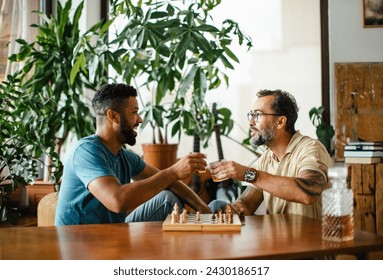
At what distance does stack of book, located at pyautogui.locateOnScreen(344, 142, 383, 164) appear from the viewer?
3.21 metres

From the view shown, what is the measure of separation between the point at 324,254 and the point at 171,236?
425mm

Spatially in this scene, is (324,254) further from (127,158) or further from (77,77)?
(77,77)

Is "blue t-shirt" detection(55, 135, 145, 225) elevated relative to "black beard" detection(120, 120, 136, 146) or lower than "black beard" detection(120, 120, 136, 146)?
lower

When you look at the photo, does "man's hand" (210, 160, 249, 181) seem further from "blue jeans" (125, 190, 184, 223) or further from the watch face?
"blue jeans" (125, 190, 184, 223)

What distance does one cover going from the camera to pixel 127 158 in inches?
93.4

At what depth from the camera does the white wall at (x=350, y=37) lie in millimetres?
3480

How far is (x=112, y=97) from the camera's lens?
2285 mm

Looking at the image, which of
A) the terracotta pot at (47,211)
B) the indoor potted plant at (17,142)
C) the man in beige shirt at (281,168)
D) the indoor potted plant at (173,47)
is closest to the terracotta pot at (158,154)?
Result: the indoor potted plant at (173,47)

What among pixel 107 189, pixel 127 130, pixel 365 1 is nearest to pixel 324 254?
pixel 107 189

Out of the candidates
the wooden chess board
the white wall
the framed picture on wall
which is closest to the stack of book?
the white wall

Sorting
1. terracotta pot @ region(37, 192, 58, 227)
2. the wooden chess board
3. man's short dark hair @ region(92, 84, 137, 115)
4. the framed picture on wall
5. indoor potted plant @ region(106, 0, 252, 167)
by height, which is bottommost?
terracotta pot @ region(37, 192, 58, 227)

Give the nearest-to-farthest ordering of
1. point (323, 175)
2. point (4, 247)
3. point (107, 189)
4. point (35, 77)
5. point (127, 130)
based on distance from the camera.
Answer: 1. point (4, 247)
2. point (107, 189)
3. point (323, 175)
4. point (127, 130)
5. point (35, 77)

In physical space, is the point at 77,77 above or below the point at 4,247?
above
